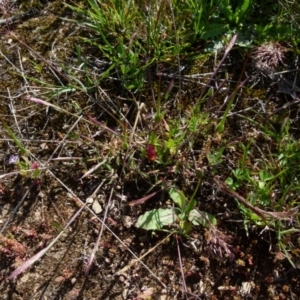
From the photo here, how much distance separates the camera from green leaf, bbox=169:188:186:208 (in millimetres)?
2029

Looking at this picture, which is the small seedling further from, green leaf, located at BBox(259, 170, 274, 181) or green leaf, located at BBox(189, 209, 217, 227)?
green leaf, located at BBox(259, 170, 274, 181)

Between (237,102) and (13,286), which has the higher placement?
(237,102)

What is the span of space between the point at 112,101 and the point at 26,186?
1.66 ft

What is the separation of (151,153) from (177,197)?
0.68 ft

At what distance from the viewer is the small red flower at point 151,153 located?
2.01 metres

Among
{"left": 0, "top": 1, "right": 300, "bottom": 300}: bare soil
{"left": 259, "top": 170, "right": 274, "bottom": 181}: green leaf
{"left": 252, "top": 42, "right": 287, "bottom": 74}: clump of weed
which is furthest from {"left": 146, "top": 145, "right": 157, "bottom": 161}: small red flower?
{"left": 252, "top": 42, "right": 287, "bottom": 74}: clump of weed

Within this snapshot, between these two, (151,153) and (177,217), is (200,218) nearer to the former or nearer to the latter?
(177,217)

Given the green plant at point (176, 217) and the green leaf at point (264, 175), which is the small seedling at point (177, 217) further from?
the green leaf at point (264, 175)

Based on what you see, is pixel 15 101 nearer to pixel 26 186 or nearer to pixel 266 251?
pixel 26 186

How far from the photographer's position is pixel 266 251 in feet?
6.66

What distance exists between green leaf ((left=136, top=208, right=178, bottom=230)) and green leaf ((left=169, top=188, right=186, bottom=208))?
4 centimetres

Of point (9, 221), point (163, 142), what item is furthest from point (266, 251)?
point (9, 221)

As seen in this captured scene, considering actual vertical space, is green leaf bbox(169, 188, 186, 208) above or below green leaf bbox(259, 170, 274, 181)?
below

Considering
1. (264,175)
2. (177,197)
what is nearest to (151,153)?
(177,197)
